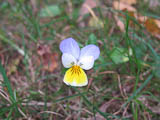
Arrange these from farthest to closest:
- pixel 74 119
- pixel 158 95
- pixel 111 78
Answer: pixel 111 78
pixel 158 95
pixel 74 119

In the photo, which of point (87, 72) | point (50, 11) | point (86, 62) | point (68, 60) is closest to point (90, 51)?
point (86, 62)

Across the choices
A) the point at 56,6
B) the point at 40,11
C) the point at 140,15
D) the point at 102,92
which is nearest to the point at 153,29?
the point at 140,15

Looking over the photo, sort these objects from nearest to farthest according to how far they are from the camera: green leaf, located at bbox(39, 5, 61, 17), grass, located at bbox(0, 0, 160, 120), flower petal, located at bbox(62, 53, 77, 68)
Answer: flower petal, located at bbox(62, 53, 77, 68) < grass, located at bbox(0, 0, 160, 120) < green leaf, located at bbox(39, 5, 61, 17)

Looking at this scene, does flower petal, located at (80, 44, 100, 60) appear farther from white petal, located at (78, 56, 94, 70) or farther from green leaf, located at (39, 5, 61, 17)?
green leaf, located at (39, 5, 61, 17)

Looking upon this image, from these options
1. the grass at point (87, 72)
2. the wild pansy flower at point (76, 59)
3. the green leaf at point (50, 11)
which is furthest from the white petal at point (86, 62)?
the green leaf at point (50, 11)

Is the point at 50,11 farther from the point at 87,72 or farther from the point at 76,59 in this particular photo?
the point at 76,59

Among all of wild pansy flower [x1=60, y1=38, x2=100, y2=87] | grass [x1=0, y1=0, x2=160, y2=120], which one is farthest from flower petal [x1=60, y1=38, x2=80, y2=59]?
grass [x1=0, y1=0, x2=160, y2=120]

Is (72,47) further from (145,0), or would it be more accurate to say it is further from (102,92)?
(145,0)

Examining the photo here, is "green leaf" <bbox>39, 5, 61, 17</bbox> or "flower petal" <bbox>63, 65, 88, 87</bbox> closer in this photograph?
"flower petal" <bbox>63, 65, 88, 87</bbox>
